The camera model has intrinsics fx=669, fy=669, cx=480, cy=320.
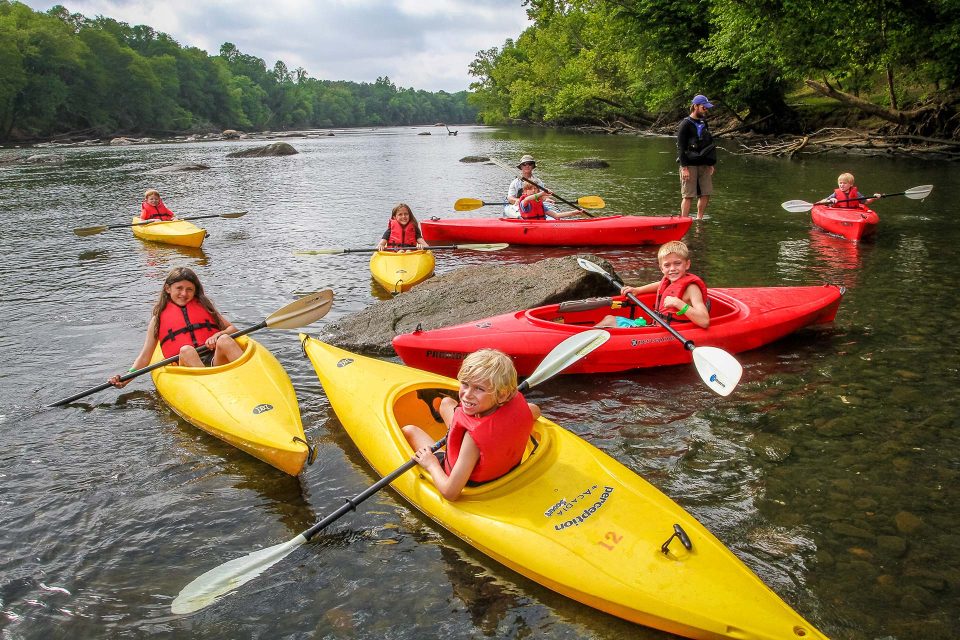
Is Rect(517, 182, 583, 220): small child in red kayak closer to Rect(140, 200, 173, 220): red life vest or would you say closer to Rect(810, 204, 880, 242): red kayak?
Rect(810, 204, 880, 242): red kayak

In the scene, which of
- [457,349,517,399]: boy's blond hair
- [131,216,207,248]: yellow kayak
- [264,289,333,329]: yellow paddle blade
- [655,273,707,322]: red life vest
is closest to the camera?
[457,349,517,399]: boy's blond hair

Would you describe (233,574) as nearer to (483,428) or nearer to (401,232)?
(483,428)

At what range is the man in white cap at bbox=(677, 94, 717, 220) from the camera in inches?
369

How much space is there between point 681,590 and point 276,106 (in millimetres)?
109626

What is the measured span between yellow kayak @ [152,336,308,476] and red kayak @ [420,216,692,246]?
5514 millimetres

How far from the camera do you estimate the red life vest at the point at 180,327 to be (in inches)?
193

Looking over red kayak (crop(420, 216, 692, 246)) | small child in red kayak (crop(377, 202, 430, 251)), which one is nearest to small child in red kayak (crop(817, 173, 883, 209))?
red kayak (crop(420, 216, 692, 246))

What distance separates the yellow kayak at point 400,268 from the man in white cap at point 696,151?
12.9ft

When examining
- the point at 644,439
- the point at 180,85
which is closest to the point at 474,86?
the point at 180,85

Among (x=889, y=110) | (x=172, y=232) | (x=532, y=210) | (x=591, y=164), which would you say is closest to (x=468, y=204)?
(x=532, y=210)

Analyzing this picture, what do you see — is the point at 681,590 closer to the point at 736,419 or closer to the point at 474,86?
the point at 736,419

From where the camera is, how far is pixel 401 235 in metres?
8.53

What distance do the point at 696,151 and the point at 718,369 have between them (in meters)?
6.14

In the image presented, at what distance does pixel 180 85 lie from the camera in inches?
3004
